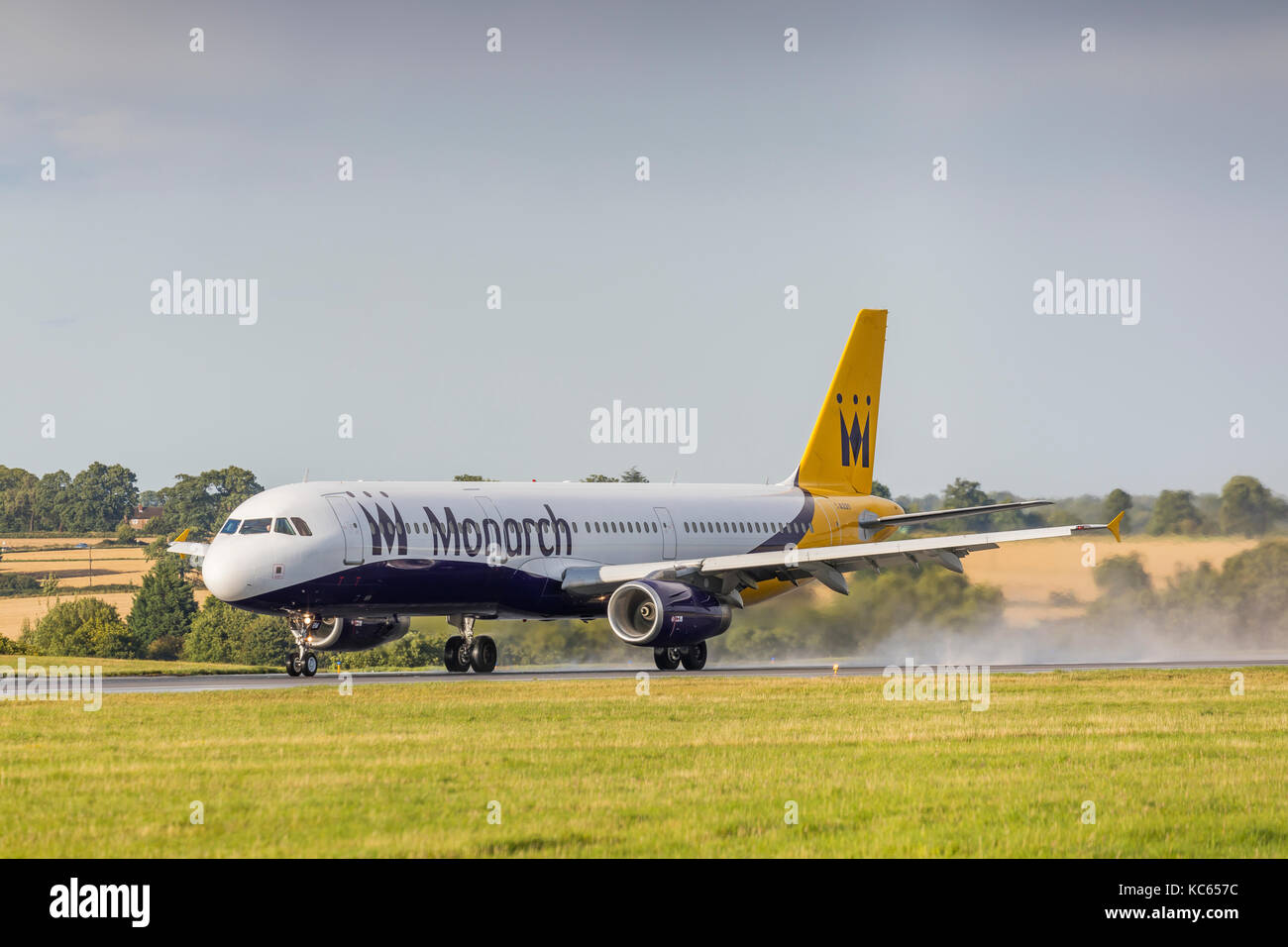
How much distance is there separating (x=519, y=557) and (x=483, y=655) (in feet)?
9.35

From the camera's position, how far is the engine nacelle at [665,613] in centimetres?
3991

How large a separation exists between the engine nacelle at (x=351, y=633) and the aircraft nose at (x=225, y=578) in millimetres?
4077

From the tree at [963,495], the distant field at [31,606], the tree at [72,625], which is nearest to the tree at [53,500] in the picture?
the distant field at [31,606]

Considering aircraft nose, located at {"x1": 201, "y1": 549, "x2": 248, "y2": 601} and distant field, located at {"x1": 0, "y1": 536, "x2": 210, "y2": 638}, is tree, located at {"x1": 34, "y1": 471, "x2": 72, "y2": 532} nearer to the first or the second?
distant field, located at {"x1": 0, "y1": 536, "x2": 210, "y2": 638}

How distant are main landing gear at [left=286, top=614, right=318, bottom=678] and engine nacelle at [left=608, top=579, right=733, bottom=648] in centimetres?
710

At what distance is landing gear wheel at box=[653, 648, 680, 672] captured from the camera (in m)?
43.4

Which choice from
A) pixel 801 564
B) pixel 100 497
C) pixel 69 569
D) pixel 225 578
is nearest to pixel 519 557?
pixel 801 564

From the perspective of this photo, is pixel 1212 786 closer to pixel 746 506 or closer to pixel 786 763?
pixel 786 763

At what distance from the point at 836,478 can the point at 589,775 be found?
113 feet

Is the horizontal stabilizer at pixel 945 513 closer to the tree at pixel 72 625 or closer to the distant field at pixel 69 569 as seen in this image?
the tree at pixel 72 625

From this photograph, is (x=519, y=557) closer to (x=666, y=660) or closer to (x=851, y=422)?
(x=666, y=660)

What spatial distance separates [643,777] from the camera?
1947 cm
